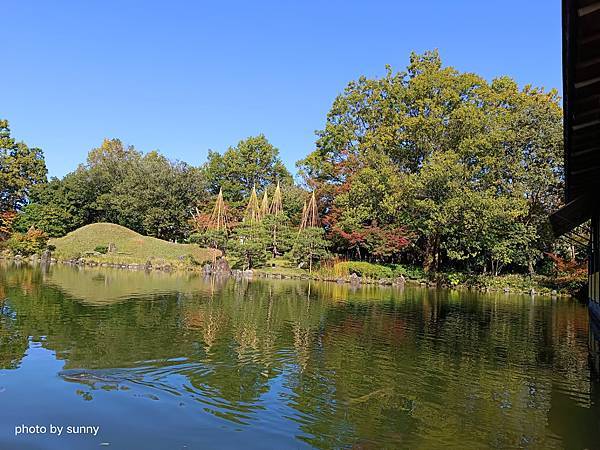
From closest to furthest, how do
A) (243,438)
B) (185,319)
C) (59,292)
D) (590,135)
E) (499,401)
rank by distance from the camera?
1. (243,438)
2. (590,135)
3. (499,401)
4. (185,319)
5. (59,292)

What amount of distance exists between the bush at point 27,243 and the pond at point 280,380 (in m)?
24.0

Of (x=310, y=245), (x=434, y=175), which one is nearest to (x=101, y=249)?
(x=310, y=245)

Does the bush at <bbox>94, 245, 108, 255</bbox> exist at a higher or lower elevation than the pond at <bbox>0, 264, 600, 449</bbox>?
higher

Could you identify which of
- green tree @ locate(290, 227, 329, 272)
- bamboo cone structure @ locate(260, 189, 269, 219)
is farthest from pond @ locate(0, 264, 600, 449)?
bamboo cone structure @ locate(260, 189, 269, 219)

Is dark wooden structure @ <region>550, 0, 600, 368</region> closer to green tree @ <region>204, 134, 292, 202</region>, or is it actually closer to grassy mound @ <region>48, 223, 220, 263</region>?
grassy mound @ <region>48, 223, 220, 263</region>

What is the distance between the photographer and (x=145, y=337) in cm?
915

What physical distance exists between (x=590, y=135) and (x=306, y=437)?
4.59 m

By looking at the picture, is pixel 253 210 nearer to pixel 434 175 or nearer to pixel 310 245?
pixel 310 245

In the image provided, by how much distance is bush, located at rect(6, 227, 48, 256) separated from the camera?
3459cm

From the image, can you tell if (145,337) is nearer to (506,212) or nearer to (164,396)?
(164,396)

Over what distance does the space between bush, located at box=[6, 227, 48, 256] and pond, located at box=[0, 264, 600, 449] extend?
23958 millimetres

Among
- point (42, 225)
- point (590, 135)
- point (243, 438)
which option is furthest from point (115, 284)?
point (42, 225)

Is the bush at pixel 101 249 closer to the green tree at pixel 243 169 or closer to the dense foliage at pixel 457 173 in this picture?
the green tree at pixel 243 169

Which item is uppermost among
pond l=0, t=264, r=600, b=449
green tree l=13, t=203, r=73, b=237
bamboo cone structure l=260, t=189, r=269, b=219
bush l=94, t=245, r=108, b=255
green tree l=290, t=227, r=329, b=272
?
bamboo cone structure l=260, t=189, r=269, b=219
